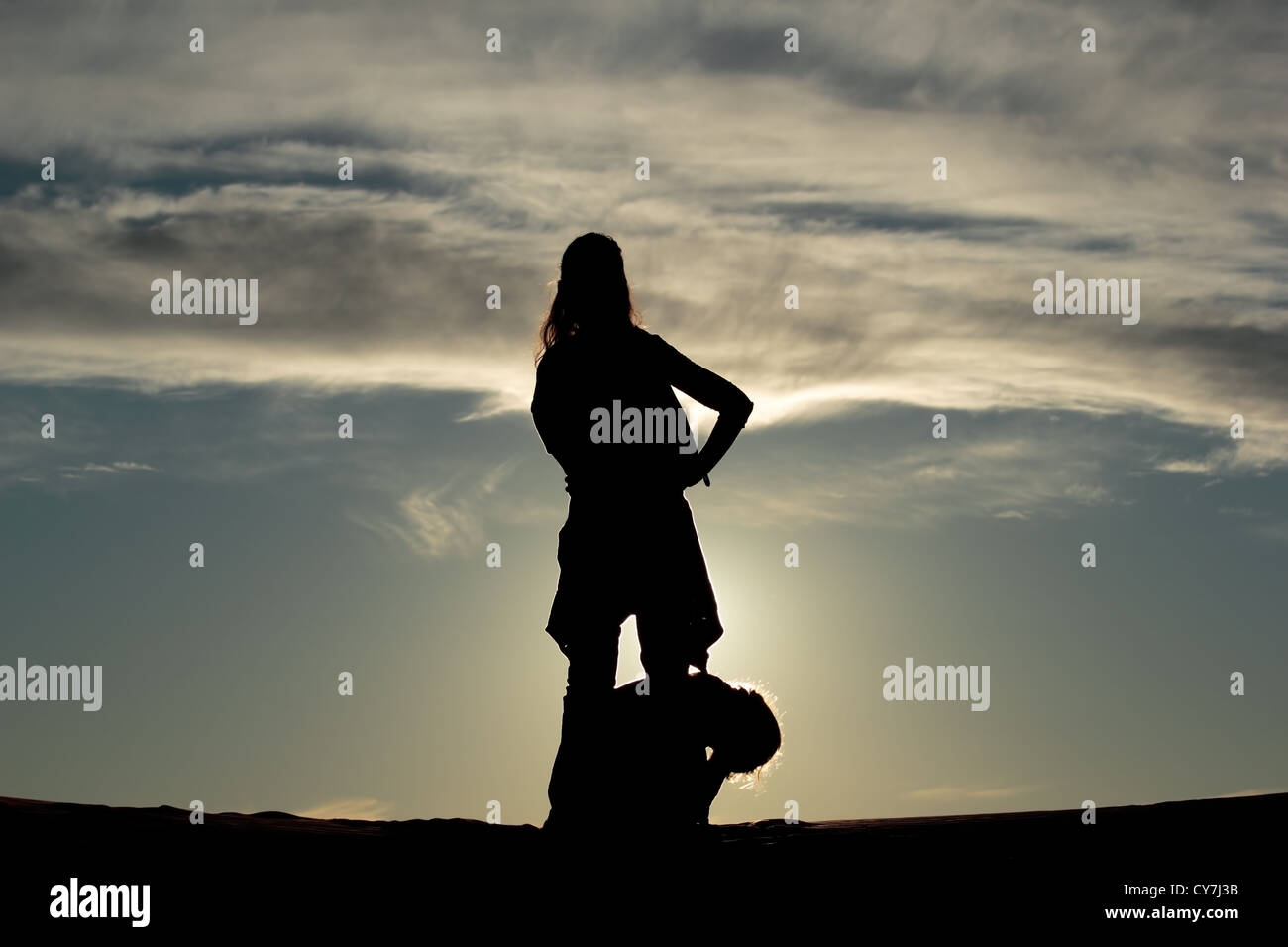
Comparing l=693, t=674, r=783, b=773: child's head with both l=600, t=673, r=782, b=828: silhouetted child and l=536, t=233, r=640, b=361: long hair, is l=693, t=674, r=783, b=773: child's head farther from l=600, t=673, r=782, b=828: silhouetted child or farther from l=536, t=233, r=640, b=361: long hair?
l=536, t=233, r=640, b=361: long hair

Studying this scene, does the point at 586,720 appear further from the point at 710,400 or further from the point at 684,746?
the point at 710,400

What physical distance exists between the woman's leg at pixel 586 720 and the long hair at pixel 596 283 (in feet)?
4.75

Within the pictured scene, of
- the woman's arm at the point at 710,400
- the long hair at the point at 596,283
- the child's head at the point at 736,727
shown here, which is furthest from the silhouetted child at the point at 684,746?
the long hair at the point at 596,283

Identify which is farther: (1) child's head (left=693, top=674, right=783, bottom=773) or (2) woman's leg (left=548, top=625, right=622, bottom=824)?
(1) child's head (left=693, top=674, right=783, bottom=773)

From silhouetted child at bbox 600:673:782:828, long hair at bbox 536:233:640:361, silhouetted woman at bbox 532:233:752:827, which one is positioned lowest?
silhouetted child at bbox 600:673:782:828

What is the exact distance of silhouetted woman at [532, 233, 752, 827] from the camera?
629 centimetres

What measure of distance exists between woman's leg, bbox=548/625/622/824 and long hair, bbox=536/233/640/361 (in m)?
1.45

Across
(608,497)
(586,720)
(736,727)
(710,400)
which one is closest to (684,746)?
(736,727)

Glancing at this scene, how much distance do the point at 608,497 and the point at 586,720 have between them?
1043 mm

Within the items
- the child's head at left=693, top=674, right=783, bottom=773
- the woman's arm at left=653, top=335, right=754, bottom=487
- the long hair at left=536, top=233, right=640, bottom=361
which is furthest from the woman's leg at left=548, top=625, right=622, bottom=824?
the long hair at left=536, top=233, right=640, bottom=361

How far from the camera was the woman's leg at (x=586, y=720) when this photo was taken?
20.7 ft

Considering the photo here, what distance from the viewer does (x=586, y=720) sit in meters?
6.32
